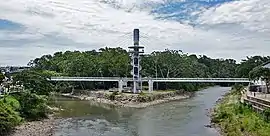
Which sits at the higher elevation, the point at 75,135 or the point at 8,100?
the point at 8,100

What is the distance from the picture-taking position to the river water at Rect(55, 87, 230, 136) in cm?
2906

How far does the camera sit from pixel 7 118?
2627 centimetres

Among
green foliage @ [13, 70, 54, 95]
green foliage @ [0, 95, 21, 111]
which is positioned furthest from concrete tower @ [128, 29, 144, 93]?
green foliage @ [0, 95, 21, 111]

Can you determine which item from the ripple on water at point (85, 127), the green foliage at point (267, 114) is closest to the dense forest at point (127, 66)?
the ripple on water at point (85, 127)

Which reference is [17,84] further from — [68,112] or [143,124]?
[143,124]

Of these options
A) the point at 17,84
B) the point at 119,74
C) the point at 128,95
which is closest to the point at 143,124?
the point at 17,84

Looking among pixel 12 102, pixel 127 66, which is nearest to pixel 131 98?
pixel 127 66

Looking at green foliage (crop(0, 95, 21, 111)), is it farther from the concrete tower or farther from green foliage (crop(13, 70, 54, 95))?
the concrete tower

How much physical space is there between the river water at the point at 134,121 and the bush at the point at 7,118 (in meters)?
3.41

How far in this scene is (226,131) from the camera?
89.6ft

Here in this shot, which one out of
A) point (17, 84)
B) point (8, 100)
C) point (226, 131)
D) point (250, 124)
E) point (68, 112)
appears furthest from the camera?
point (68, 112)

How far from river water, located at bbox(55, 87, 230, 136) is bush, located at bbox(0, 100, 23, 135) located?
11.2ft

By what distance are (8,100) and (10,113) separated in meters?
3.01

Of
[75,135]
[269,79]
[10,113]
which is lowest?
[75,135]
